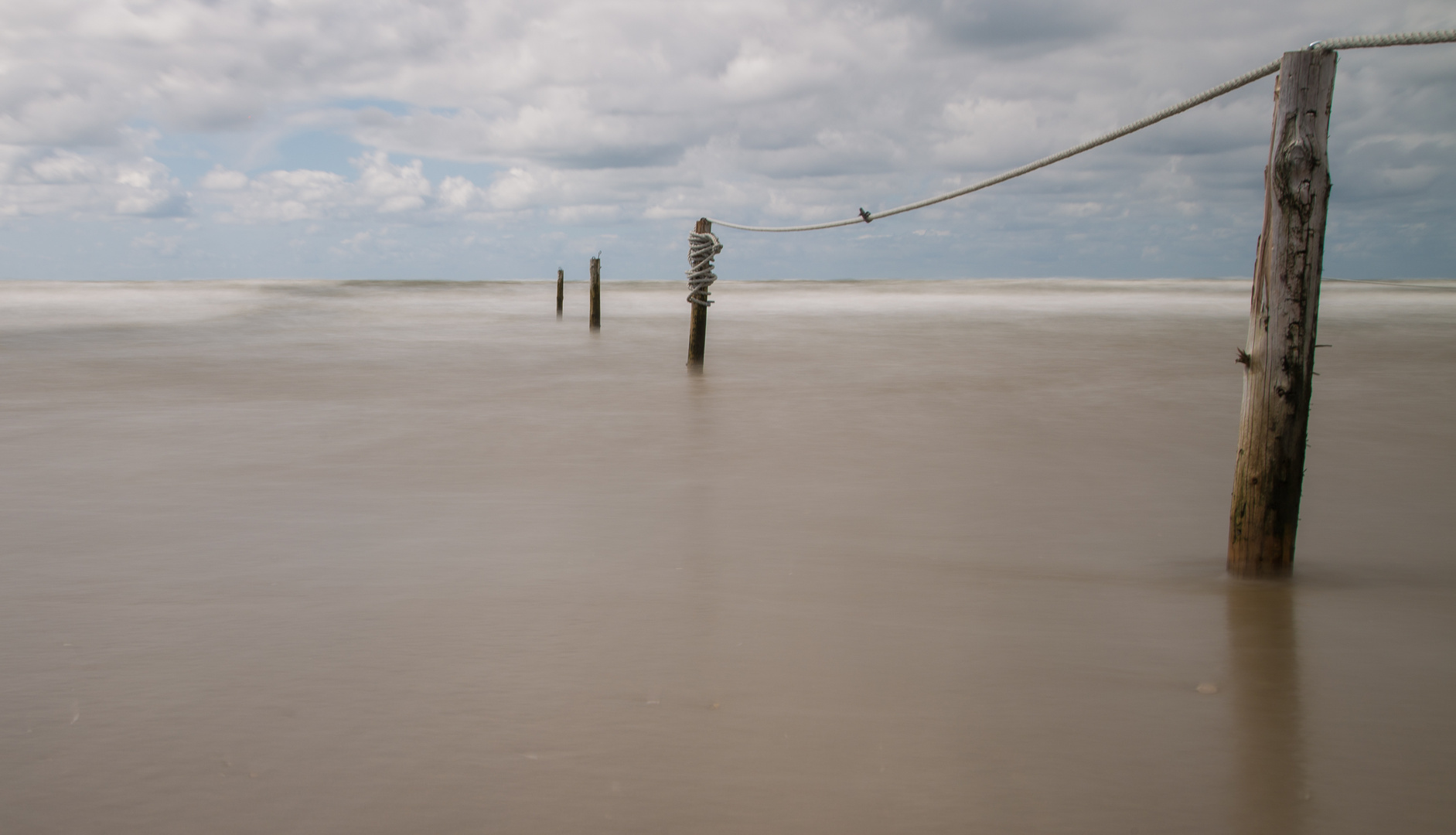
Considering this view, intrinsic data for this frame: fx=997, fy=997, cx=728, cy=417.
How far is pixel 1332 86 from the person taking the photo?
3539 mm

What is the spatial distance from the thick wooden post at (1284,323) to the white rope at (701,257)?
7.26m

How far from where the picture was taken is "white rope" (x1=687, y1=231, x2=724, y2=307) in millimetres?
10883

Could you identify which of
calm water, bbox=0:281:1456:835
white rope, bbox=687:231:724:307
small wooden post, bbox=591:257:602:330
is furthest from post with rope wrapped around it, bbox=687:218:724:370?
small wooden post, bbox=591:257:602:330

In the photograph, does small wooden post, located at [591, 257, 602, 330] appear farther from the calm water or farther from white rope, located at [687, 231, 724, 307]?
the calm water

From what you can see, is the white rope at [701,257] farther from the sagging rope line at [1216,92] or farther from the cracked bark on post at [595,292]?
the cracked bark on post at [595,292]

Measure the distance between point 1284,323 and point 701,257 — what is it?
7735 mm

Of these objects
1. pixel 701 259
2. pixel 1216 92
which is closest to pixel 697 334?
pixel 701 259

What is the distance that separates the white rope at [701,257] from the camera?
10883mm

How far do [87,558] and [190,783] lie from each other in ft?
7.94

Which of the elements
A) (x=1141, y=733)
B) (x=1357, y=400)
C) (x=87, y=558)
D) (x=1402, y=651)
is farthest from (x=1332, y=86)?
(x=1357, y=400)

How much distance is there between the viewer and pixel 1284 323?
3.76 m

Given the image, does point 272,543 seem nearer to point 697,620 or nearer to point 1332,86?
point 697,620

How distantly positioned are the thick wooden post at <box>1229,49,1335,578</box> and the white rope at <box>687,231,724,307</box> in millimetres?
7263

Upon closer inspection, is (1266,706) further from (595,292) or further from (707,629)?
(595,292)
